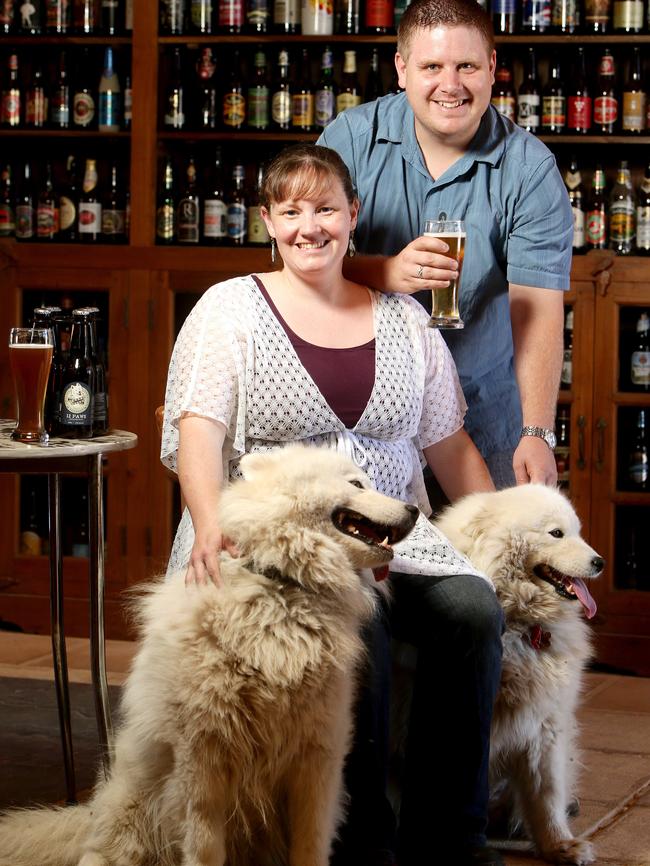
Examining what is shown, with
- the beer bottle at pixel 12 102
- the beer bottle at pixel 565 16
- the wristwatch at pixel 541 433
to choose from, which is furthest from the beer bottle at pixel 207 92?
the wristwatch at pixel 541 433

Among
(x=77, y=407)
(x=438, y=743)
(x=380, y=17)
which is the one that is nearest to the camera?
(x=438, y=743)

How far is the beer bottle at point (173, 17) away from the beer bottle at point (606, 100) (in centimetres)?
151

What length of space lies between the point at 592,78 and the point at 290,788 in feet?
10.7

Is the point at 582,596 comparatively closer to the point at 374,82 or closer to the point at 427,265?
the point at 427,265

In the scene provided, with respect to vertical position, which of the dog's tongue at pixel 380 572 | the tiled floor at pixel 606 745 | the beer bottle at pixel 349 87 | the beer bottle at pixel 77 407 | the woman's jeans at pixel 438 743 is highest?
the beer bottle at pixel 349 87

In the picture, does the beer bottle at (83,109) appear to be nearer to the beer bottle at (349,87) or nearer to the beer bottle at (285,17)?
the beer bottle at (285,17)

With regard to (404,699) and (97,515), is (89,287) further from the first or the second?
(404,699)

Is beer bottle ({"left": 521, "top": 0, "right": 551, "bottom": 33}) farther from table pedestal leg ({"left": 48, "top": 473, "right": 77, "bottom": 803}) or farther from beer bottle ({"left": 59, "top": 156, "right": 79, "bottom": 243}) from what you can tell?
table pedestal leg ({"left": 48, "top": 473, "right": 77, "bottom": 803})

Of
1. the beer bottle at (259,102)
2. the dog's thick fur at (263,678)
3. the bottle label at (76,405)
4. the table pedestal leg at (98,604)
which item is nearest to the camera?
the dog's thick fur at (263,678)

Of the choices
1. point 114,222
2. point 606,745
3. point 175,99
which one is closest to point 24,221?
point 114,222

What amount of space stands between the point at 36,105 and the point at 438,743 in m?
3.25

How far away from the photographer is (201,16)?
13.9ft

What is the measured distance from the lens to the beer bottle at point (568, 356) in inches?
164

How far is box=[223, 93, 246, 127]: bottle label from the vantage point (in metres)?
4.29
